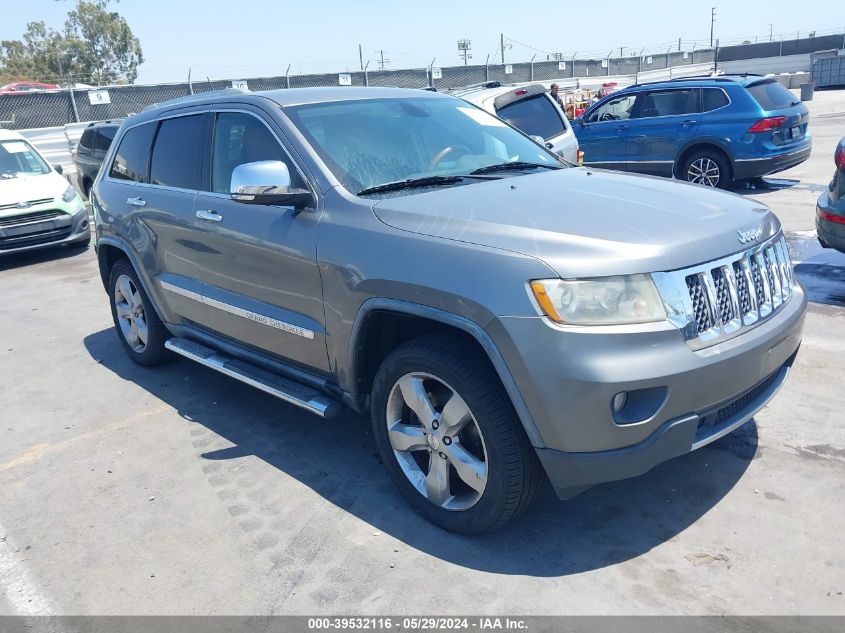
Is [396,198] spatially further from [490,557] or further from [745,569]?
[745,569]

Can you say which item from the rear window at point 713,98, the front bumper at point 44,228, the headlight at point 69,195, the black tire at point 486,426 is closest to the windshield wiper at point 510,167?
the black tire at point 486,426

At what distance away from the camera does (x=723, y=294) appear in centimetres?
295

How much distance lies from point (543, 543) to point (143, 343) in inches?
145

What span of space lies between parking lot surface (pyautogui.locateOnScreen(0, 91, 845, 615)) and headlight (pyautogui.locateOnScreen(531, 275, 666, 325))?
104cm

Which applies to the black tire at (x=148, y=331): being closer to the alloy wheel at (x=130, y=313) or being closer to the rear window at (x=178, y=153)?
the alloy wheel at (x=130, y=313)

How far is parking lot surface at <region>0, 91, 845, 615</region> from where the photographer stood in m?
2.86

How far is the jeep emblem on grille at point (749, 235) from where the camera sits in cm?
309

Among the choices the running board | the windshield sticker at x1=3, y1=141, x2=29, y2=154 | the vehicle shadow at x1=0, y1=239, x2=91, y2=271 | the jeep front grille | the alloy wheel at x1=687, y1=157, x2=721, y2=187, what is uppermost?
the windshield sticker at x1=3, y1=141, x2=29, y2=154

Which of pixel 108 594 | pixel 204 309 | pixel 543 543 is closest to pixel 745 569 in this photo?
pixel 543 543

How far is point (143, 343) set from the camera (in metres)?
5.58

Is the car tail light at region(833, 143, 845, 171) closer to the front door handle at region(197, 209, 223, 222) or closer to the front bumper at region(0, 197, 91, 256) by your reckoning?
the front door handle at region(197, 209, 223, 222)

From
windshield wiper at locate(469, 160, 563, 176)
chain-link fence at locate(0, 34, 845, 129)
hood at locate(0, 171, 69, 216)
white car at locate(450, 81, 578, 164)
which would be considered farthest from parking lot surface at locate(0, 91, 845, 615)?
chain-link fence at locate(0, 34, 845, 129)

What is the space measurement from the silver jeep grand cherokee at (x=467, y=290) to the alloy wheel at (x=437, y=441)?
0.01 meters

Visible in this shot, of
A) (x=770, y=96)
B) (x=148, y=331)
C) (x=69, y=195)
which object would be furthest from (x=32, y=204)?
(x=770, y=96)
